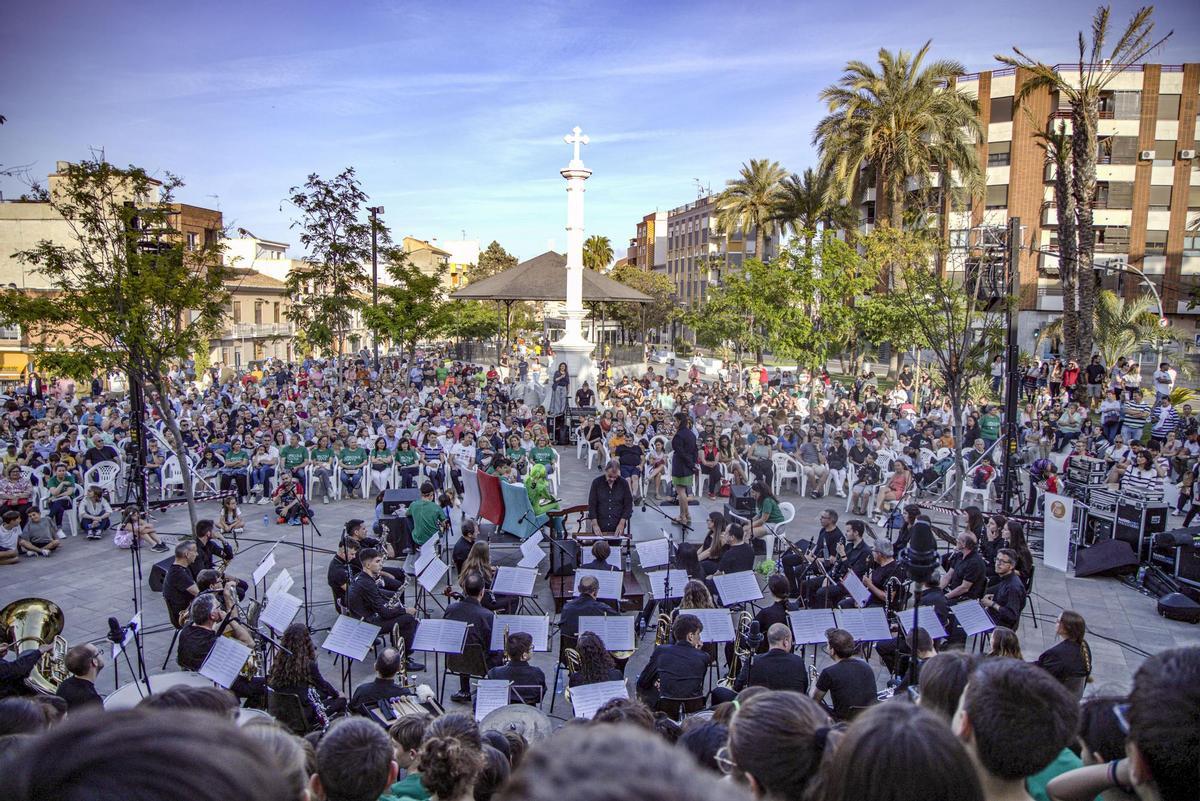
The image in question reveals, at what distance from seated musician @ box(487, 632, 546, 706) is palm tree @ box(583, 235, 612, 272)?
73.5 meters

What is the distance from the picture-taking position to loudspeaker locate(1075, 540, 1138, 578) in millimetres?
10234

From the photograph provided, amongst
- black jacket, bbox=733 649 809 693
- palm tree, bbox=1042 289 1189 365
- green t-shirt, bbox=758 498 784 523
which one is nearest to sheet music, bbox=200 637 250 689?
black jacket, bbox=733 649 809 693

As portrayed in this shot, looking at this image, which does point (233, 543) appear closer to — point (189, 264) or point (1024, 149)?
point (189, 264)

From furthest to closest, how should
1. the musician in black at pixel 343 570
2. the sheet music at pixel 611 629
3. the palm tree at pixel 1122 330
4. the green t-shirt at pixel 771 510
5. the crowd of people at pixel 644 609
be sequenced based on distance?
the palm tree at pixel 1122 330 → the green t-shirt at pixel 771 510 → the musician in black at pixel 343 570 → the sheet music at pixel 611 629 → the crowd of people at pixel 644 609

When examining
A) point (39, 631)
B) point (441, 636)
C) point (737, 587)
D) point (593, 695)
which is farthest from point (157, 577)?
point (737, 587)

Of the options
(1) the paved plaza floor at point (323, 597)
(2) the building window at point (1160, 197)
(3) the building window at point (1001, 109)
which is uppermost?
(3) the building window at point (1001, 109)

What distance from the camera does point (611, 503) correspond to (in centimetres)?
1045

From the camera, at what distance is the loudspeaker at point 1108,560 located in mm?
10234

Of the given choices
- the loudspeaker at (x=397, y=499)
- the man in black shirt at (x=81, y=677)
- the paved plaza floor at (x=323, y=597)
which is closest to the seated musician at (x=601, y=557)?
the paved plaza floor at (x=323, y=597)

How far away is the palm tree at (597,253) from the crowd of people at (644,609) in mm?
55128

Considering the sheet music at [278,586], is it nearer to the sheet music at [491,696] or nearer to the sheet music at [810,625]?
the sheet music at [491,696]

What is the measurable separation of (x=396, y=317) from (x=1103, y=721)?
80.7ft

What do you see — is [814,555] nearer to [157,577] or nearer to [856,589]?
[856,589]

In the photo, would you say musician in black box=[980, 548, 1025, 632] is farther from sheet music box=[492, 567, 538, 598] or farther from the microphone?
sheet music box=[492, 567, 538, 598]
